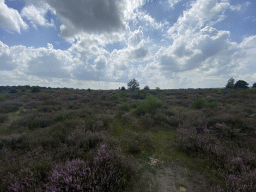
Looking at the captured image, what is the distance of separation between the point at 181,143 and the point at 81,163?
3.87 meters

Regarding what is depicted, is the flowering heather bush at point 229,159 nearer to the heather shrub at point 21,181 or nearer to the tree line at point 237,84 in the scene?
the heather shrub at point 21,181

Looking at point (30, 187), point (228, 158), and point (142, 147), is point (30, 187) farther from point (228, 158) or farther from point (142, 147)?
point (228, 158)

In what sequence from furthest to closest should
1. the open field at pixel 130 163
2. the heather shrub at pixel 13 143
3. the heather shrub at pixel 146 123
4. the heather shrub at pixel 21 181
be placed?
the heather shrub at pixel 146 123, the heather shrub at pixel 13 143, the open field at pixel 130 163, the heather shrub at pixel 21 181

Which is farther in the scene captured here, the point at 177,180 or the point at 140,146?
the point at 140,146

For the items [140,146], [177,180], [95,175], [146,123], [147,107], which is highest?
[147,107]

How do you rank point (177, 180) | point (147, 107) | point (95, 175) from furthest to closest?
point (147, 107) < point (177, 180) < point (95, 175)

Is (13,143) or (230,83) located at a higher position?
(230,83)

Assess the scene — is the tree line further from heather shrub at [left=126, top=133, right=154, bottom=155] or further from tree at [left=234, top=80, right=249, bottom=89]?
heather shrub at [left=126, top=133, right=154, bottom=155]

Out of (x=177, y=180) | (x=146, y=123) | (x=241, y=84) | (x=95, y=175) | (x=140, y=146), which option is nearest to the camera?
(x=95, y=175)

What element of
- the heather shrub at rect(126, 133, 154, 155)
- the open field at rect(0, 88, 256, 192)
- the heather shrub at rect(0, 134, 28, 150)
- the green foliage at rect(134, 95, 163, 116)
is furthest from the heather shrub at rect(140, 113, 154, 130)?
the heather shrub at rect(0, 134, 28, 150)

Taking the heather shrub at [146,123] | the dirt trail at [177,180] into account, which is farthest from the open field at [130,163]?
the heather shrub at [146,123]

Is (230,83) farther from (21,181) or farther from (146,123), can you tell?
(21,181)

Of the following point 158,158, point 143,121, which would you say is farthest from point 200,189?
point 143,121

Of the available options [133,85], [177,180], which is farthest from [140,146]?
[133,85]
